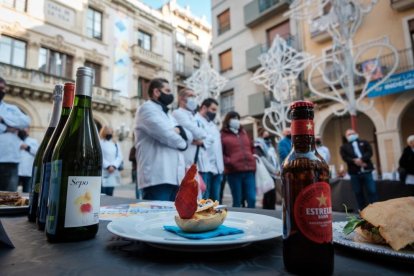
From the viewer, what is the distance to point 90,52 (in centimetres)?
1432

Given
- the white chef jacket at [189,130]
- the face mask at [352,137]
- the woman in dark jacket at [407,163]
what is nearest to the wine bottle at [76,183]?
the white chef jacket at [189,130]

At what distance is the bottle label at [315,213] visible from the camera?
1.53 ft

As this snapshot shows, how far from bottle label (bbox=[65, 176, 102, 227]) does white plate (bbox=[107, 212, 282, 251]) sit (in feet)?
0.22

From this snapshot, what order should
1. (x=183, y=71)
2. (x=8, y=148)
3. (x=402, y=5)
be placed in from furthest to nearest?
(x=183, y=71)
(x=402, y=5)
(x=8, y=148)

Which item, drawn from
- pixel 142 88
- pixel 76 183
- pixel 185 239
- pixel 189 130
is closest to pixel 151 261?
pixel 185 239

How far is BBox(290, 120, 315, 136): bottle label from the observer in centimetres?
52

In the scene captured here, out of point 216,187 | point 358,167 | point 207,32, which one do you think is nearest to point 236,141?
point 216,187

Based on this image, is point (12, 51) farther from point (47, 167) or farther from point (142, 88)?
point (47, 167)

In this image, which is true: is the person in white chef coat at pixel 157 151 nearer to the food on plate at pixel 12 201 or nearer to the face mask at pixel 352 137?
the food on plate at pixel 12 201

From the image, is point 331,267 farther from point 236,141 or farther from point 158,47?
point 158,47

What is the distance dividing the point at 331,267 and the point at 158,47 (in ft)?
61.2

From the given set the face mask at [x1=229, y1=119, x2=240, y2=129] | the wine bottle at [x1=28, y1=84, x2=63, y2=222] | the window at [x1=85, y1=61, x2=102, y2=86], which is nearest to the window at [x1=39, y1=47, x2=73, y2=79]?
the window at [x1=85, y1=61, x2=102, y2=86]

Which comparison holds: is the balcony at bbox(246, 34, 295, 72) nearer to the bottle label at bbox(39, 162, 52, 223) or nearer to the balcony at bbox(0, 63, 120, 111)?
the balcony at bbox(0, 63, 120, 111)

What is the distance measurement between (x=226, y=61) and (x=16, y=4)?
1012 cm
